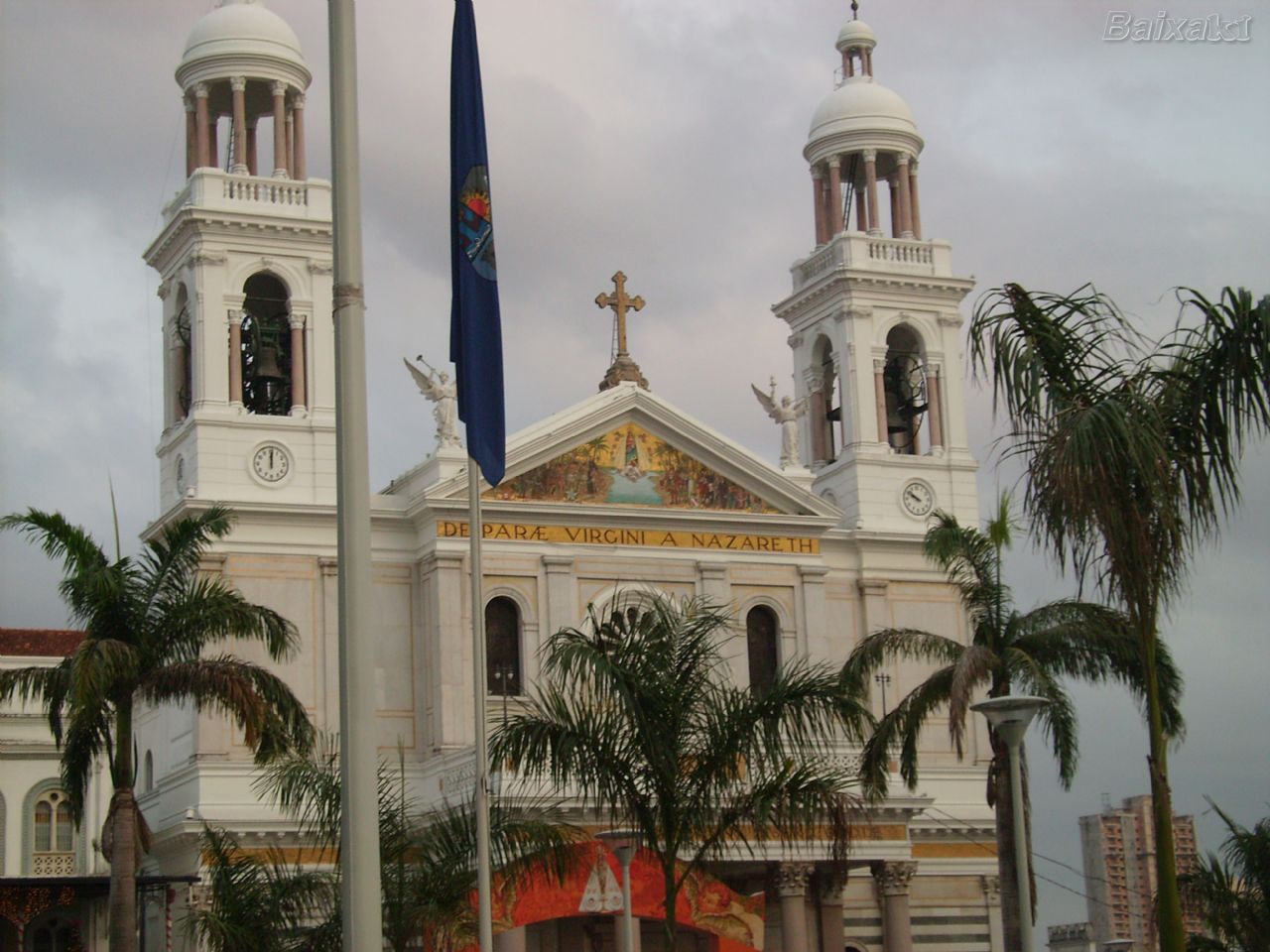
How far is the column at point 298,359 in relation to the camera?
159 feet

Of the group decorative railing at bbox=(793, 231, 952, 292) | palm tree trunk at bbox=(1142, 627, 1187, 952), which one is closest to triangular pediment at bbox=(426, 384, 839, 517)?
decorative railing at bbox=(793, 231, 952, 292)

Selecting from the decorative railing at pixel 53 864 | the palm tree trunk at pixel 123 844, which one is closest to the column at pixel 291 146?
the decorative railing at pixel 53 864

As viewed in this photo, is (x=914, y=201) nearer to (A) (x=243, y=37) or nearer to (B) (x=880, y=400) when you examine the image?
(B) (x=880, y=400)

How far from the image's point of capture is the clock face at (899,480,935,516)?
176ft

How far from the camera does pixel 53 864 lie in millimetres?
57625

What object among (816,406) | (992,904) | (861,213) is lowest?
(992,904)

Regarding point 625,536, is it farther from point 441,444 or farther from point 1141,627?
point 1141,627

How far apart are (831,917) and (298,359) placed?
15.9 meters

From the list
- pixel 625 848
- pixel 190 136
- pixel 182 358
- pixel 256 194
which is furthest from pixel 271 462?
pixel 625 848

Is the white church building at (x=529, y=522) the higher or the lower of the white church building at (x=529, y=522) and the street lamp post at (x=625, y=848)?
the higher

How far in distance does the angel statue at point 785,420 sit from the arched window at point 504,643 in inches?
299

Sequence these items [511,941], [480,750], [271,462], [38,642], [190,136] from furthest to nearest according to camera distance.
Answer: [38,642] → [190,136] → [271,462] → [511,941] → [480,750]

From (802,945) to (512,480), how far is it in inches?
457

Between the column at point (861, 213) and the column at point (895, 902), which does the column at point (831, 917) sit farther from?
the column at point (861, 213)
